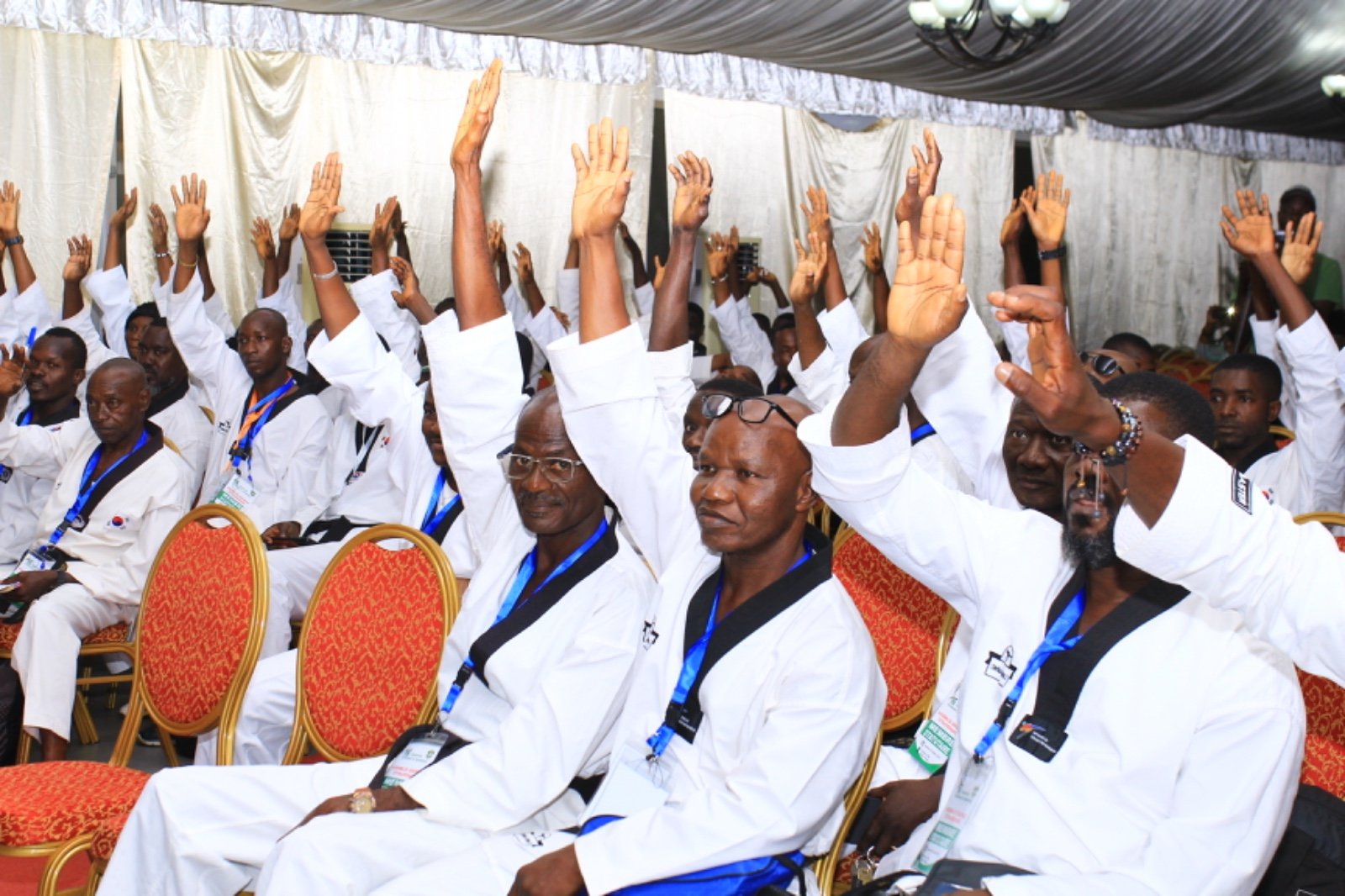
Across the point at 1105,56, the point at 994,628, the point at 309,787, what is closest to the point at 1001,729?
the point at 994,628

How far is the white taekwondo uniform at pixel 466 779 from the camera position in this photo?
7.38 ft

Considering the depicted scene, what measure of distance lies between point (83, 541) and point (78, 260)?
2354mm

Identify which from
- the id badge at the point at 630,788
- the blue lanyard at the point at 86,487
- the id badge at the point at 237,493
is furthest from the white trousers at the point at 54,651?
the id badge at the point at 630,788

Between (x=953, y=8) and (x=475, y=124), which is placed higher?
(x=953, y=8)

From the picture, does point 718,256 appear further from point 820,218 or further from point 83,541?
point 83,541

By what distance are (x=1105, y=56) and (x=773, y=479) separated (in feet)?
22.7

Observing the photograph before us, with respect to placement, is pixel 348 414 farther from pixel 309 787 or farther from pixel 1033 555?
pixel 1033 555

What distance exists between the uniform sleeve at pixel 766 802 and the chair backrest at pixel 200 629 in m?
1.17

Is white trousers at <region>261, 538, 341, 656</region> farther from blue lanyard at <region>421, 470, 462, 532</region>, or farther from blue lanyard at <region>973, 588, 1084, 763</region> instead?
blue lanyard at <region>973, 588, 1084, 763</region>

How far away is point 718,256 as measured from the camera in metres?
6.29

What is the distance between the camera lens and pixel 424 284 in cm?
750

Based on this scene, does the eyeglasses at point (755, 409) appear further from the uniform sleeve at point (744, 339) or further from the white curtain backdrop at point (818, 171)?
the white curtain backdrop at point (818, 171)

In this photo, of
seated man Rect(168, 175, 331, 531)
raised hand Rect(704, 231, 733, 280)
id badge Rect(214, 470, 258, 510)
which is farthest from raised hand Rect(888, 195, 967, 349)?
raised hand Rect(704, 231, 733, 280)

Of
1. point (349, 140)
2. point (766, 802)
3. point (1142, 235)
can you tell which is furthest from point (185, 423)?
point (1142, 235)
